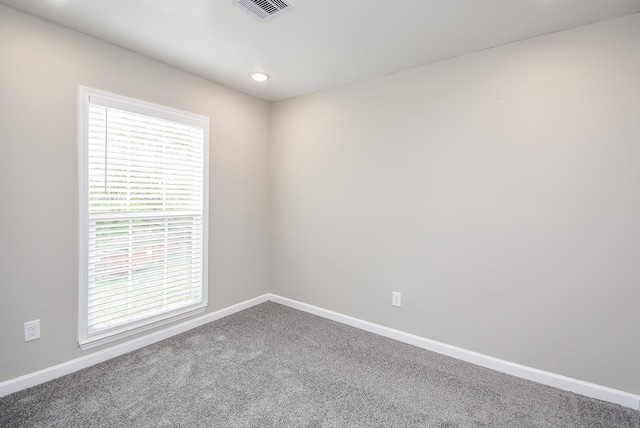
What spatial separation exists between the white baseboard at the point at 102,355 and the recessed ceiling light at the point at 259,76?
242 centimetres

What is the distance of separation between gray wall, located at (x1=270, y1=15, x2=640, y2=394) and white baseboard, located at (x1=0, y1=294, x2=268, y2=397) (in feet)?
4.10

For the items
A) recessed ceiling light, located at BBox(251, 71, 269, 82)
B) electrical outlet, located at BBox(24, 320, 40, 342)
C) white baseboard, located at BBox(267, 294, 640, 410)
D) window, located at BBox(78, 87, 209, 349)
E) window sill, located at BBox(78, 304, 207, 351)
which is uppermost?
recessed ceiling light, located at BBox(251, 71, 269, 82)

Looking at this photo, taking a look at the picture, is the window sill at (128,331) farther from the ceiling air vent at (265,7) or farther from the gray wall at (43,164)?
the ceiling air vent at (265,7)

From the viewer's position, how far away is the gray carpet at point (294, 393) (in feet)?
5.82

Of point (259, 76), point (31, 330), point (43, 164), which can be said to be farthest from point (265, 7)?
point (31, 330)

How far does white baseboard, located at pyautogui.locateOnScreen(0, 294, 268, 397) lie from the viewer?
1983mm

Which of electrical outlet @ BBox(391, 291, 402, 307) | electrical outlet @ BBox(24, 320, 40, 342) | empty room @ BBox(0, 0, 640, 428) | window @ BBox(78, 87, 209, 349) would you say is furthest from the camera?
electrical outlet @ BBox(391, 291, 402, 307)

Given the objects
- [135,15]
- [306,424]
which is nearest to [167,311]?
[306,424]

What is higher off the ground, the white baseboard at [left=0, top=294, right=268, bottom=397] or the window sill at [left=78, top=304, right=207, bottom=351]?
the window sill at [left=78, top=304, right=207, bottom=351]

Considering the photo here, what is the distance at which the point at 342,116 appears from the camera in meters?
3.13

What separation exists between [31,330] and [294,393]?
1831 mm

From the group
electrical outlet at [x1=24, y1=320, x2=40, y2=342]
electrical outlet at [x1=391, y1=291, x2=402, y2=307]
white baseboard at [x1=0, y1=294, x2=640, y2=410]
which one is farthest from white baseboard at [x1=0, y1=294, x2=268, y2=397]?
electrical outlet at [x1=391, y1=291, x2=402, y2=307]

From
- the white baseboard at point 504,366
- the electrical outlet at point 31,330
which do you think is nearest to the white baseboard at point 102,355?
the electrical outlet at point 31,330

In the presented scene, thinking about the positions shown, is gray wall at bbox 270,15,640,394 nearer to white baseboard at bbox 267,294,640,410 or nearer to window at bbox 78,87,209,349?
white baseboard at bbox 267,294,640,410
